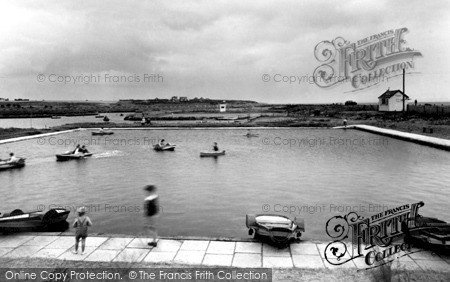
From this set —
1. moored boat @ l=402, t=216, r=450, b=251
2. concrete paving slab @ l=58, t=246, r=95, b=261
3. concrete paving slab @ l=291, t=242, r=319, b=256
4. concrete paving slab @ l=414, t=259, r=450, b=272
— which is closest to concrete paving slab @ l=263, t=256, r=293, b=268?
concrete paving slab @ l=291, t=242, r=319, b=256

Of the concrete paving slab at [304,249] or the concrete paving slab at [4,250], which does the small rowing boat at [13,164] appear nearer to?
the concrete paving slab at [4,250]

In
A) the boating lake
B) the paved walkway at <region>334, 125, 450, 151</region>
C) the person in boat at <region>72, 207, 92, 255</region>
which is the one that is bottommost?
the boating lake

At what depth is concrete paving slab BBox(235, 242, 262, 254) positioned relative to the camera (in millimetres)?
11234

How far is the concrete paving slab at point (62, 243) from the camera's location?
38.3 feet

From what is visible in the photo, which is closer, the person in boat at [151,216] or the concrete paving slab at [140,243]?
the person in boat at [151,216]

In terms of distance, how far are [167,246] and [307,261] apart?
419 cm

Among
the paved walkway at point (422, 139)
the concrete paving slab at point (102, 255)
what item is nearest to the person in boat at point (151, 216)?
the concrete paving slab at point (102, 255)

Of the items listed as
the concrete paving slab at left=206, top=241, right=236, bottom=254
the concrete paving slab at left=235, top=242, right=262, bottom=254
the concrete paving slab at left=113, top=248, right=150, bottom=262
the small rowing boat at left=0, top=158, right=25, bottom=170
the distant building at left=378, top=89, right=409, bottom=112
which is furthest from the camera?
the distant building at left=378, top=89, right=409, bottom=112

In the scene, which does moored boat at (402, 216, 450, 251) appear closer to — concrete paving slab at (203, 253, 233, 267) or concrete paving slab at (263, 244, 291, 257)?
concrete paving slab at (263, 244, 291, 257)

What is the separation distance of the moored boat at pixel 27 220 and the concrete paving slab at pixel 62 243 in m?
1.55

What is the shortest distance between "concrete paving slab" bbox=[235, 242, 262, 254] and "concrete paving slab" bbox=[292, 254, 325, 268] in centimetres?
113

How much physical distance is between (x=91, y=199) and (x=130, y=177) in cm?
609

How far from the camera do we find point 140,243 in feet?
39.1

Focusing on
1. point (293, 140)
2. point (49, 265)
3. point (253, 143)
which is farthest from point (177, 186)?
point (293, 140)
